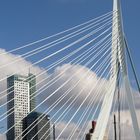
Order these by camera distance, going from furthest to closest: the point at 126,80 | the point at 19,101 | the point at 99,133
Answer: the point at 126,80 → the point at 99,133 → the point at 19,101

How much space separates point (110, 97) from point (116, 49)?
2460 millimetres

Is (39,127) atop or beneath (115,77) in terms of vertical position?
beneath

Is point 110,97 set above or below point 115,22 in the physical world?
below

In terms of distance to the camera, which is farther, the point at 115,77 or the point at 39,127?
the point at 39,127

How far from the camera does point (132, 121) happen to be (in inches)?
1112

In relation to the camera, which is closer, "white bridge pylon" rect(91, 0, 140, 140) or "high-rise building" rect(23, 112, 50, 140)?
"high-rise building" rect(23, 112, 50, 140)

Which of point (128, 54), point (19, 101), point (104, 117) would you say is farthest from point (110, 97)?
point (19, 101)

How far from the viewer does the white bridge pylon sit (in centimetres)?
2681

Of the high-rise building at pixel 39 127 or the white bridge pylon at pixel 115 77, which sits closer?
the high-rise building at pixel 39 127

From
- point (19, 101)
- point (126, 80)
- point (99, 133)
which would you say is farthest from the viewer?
point (126, 80)

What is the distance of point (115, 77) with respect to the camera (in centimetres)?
2781

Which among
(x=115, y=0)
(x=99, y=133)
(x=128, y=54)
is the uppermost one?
(x=115, y=0)

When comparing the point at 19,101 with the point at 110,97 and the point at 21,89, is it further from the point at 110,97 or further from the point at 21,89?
the point at 110,97

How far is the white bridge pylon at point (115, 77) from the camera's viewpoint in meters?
26.8
